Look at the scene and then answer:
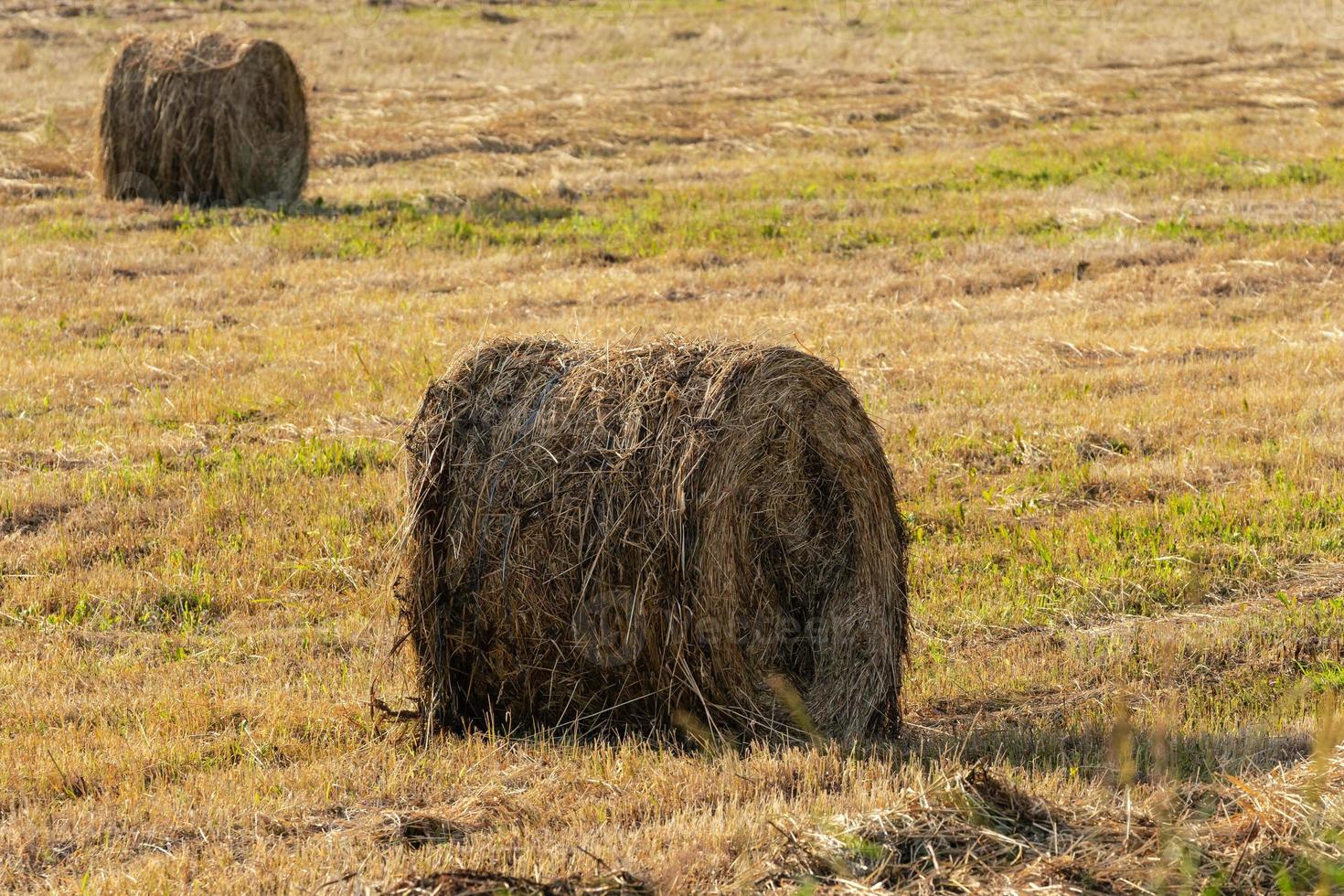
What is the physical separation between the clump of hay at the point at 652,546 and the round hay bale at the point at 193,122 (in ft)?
40.7

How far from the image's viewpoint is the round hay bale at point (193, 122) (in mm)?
17438

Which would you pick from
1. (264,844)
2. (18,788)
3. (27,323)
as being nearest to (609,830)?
(264,844)

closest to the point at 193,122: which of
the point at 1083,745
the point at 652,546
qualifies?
the point at 652,546

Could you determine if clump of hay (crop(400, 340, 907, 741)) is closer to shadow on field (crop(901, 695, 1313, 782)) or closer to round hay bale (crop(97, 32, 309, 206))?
shadow on field (crop(901, 695, 1313, 782))

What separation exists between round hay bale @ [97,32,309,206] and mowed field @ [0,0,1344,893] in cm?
72

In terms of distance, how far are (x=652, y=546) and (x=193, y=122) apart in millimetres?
13468

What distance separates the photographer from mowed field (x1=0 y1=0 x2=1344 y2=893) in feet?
16.1

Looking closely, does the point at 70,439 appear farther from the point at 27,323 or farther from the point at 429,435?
the point at 429,435

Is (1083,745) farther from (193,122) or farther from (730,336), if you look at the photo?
(193,122)

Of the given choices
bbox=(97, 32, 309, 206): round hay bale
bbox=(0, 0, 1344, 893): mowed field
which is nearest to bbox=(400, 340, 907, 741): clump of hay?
bbox=(0, 0, 1344, 893): mowed field

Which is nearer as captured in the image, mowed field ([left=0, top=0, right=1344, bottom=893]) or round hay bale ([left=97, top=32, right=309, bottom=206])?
mowed field ([left=0, top=0, right=1344, bottom=893])

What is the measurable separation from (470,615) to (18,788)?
167 centimetres

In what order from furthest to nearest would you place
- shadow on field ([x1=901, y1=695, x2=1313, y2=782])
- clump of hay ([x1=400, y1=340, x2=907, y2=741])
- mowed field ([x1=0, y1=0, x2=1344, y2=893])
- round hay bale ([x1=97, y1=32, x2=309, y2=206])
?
round hay bale ([x1=97, y1=32, x2=309, y2=206]), clump of hay ([x1=400, y1=340, x2=907, y2=741]), shadow on field ([x1=901, y1=695, x2=1313, y2=782]), mowed field ([x1=0, y1=0, x2=1344, y2=893])

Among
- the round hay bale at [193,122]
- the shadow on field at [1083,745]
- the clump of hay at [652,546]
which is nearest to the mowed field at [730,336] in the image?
the shadow on field at [1083,745]
